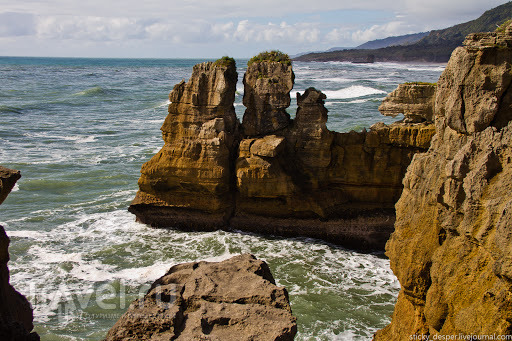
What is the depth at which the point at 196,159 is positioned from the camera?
17547mm

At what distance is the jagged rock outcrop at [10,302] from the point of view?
22.8 ft

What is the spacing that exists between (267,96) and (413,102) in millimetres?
5156

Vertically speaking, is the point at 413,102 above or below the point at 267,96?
below

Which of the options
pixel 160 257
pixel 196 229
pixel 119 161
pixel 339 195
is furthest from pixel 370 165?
pixel 119 161

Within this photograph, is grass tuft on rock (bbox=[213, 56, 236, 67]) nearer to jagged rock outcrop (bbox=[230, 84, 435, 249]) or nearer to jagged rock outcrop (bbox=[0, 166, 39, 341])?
jagged rock outcrop (bbox=[230, 84, 435, 249])

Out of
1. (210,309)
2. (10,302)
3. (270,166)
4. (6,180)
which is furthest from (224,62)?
(210,309)

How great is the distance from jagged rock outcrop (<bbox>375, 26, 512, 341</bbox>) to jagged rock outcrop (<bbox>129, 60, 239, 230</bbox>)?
901 cm

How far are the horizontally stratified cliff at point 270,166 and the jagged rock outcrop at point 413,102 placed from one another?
0.54 metres

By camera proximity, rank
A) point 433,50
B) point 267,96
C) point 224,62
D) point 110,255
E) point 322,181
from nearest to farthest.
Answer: point 110,255
point 322,181
point 267,96
point 224,62
point 433,50

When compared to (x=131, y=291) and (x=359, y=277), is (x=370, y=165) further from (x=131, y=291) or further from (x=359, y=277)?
(x=131, y=291)

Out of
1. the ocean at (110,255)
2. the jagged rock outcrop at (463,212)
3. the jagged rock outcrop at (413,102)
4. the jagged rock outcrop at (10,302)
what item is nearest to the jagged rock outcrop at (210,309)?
the jagged rock outcrop at (10,302)

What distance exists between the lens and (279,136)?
58.7 ft

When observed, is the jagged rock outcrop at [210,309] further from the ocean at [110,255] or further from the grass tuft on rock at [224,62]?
the grass tuft on rock at [224,62]

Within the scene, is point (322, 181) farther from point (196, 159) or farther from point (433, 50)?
point (433, 50)
